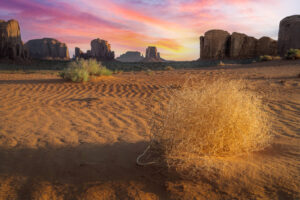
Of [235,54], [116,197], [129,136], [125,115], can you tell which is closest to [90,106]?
[125,115]

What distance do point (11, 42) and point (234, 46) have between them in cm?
4845

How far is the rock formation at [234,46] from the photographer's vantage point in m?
41.8

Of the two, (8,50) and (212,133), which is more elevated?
(8,50)

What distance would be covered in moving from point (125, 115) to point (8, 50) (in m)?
52.8

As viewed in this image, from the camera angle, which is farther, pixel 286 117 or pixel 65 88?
pixel 65 88

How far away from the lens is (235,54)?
4394 centimetres

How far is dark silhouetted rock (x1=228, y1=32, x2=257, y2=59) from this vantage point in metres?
43.5

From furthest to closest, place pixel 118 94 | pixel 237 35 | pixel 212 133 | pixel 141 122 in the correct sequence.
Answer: pixel 237 35, pixel 118 94, pixel 141 122, pixel 212 133

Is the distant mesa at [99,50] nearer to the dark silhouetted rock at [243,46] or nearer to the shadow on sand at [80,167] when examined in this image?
the dark silhouetted rock at [243,46]

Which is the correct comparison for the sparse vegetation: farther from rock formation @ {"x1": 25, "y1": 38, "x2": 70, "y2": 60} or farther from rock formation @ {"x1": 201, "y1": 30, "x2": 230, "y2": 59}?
rock formation @ {"x1": 25, "y1": 38, "x2": 70, "y2": 60}

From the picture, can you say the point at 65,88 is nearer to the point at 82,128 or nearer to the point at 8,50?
the point at 82,128

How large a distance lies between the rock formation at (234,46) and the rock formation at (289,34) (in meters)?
7.81

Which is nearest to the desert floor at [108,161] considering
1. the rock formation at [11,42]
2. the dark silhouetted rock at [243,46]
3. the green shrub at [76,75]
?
the green shrub at [76,75]

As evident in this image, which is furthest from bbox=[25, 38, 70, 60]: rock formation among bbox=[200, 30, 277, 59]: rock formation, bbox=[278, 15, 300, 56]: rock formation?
bbox=[278, 15, 300, 56]: rock formation
